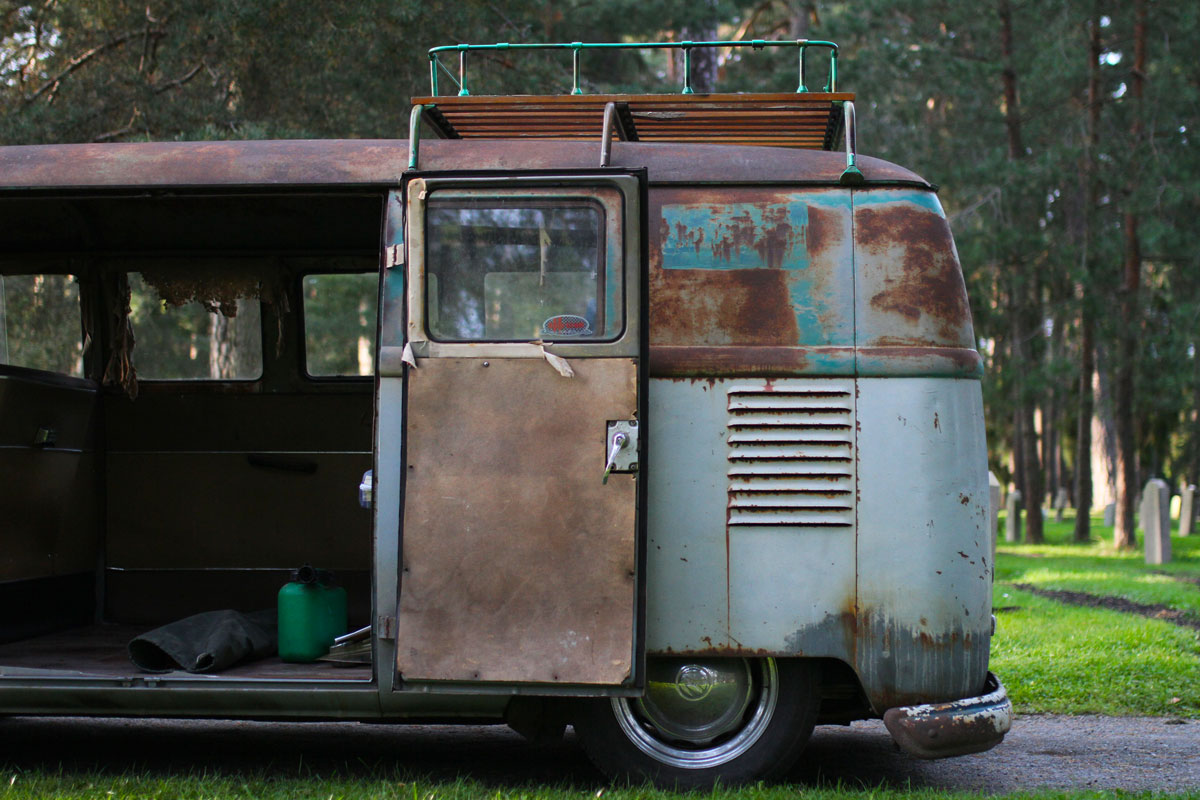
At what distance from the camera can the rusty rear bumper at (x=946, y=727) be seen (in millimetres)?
4434

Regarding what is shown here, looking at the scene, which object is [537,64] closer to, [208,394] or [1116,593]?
[208,394]

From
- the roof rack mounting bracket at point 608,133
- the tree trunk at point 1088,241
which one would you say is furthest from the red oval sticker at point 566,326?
the tree trunk at point 1088,241

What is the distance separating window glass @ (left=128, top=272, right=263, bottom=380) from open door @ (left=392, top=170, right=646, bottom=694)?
106 inches

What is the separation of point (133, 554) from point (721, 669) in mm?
3891

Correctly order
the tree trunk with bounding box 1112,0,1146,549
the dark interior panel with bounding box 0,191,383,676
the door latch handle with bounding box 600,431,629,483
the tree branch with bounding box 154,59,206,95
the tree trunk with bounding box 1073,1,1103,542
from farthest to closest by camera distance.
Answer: the tree trunk with bounding box 1073,1,1103,542 → the tree trunk with bounding box 1112,0,1146,549 → the tree branch with bounding box 154,59,206,95 → the dark interior panel with bounding box 0,191,383,676 → the door latch handle with bounding box 600,431,629,483

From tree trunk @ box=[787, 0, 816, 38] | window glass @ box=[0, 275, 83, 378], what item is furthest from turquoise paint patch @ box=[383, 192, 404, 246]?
tree trunk @ box=[787, 0, 816, 38]

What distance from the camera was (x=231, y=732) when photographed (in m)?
6.40

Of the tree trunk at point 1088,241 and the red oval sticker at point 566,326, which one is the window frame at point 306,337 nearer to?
the red oval sticker at point 566,326

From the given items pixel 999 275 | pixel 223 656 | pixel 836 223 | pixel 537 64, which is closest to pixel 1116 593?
pixel 537 64

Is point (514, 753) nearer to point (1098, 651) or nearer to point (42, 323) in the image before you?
point (42, 323)

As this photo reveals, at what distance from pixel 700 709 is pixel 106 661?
2794mm

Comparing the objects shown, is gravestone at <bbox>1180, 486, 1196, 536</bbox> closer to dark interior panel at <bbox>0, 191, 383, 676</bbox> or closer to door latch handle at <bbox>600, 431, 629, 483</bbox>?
dark interior panel at <bbox>0, 191, 383, 676</bbox>

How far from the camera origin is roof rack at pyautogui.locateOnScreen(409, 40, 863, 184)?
4.86m

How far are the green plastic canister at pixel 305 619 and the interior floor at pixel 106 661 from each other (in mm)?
100
